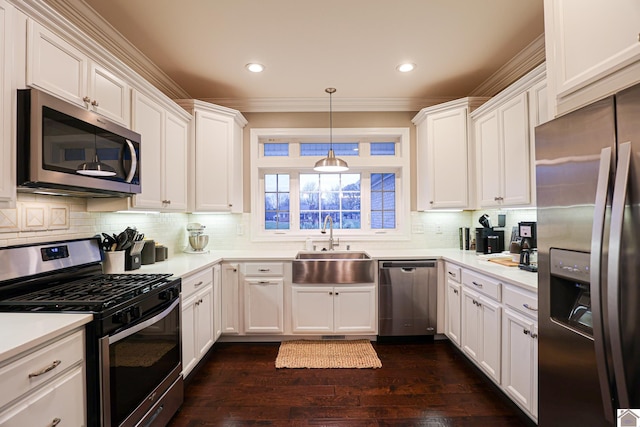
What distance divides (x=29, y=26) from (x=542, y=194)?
2421mm

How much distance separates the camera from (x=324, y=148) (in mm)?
3844

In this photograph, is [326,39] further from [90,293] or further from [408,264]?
[90,293]

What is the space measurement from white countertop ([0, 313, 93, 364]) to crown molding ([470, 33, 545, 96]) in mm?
3484

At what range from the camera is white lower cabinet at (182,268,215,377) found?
7.39 ft

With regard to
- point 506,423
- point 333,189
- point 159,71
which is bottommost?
point 506,423

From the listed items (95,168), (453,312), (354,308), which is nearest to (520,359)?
(453,312)

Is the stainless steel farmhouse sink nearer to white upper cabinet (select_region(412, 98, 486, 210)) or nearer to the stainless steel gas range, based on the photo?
white upper cabinet (select_region(412, 98, 486, 210))

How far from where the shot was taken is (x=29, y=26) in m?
1.42

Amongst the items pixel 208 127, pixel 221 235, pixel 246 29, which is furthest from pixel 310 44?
pixel 221 235

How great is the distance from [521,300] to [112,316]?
2224mm

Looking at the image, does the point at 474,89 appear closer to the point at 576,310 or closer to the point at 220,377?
the point at 576,310

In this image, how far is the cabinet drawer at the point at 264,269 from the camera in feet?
10.1

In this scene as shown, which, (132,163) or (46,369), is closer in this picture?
(46,369)

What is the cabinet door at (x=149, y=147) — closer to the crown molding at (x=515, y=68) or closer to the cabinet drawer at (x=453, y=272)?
the cabinet drawer at (x=453, y=272)
